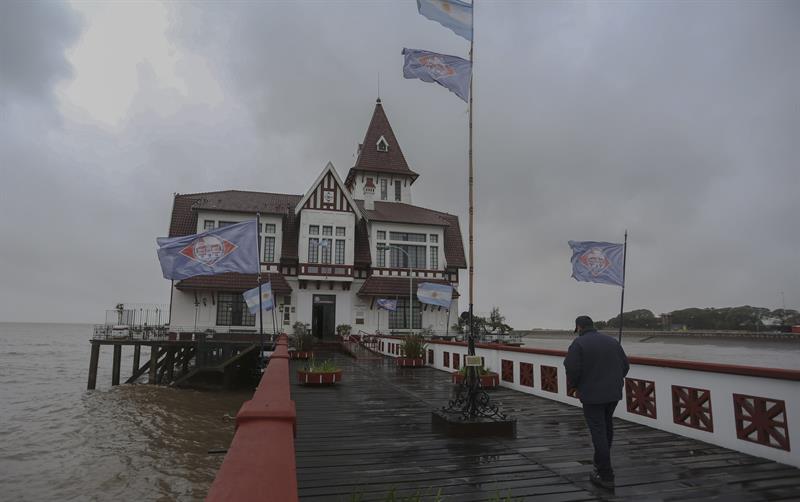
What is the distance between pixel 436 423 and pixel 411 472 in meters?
2.43

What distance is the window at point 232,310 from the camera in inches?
1359

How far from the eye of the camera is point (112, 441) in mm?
15578

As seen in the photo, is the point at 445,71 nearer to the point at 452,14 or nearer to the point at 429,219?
the point at 452,14

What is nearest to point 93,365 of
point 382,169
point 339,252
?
point 339,252

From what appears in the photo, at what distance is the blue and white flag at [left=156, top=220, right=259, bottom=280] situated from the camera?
13.0m

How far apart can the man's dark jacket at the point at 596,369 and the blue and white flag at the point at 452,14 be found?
22.4 ft

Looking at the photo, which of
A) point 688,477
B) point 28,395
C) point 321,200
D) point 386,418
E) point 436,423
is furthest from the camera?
point 321,200

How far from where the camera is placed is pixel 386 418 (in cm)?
878

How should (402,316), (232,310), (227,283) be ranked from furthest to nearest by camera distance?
(402,316)
(232,310)
(227,283)

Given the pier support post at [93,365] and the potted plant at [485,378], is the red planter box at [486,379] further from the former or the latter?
the pier support post at [93,365]

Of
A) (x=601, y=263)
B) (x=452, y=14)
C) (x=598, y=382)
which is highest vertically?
(x=452, y=14)

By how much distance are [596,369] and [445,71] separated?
21.3 ft

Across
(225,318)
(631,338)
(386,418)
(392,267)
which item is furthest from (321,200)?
(631,338)

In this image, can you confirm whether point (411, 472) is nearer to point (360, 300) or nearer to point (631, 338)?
point (360, 300)
